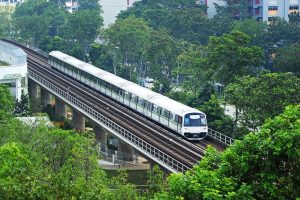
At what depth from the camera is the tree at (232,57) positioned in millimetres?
64562

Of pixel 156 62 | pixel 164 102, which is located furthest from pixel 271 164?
pixel 156 62

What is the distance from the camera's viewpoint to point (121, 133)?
54.2 m

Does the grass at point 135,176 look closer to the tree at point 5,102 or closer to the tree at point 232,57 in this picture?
the tree at point 5,102

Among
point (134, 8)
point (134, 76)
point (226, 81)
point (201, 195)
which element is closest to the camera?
point (201, 195)

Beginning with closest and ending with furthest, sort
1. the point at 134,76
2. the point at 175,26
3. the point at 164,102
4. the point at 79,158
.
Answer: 1. the point at 79,158
2. the point at 164,102
3. the point at 134,76
4. the point at 175,26

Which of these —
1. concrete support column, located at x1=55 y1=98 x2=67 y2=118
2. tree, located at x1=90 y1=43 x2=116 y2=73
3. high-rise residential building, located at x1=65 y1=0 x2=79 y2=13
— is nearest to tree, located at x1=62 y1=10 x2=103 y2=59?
tree, located at x1=90 y1=43 x2=116 y2=73

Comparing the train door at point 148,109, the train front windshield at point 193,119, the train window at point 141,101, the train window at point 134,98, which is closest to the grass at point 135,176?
the train door at point 148,109

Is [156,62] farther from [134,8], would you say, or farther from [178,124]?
[134,8]

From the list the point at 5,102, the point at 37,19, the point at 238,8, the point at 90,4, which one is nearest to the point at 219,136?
the point at 5,102

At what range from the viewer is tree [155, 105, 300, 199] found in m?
22.0

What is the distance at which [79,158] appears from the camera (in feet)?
113

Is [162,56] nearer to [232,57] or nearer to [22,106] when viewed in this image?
[232,57]

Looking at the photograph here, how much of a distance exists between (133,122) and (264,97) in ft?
46.1

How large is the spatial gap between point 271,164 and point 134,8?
111238 millimetres
